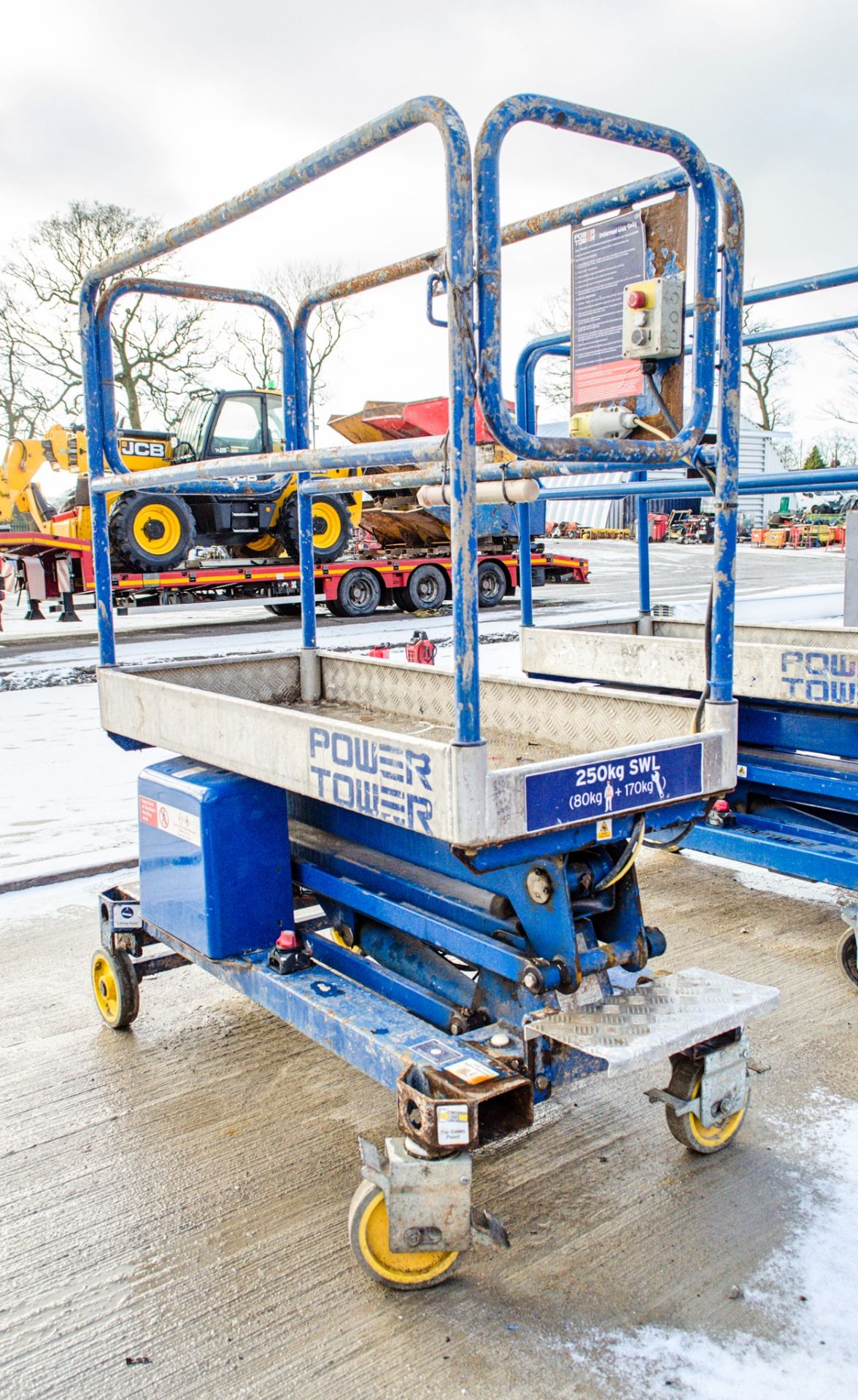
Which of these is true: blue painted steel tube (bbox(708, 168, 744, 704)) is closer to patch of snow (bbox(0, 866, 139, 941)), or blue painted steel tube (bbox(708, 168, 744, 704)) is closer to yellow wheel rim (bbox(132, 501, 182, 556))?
patch of snow (bbox(0, 866, 139, 941))

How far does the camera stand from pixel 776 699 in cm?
408

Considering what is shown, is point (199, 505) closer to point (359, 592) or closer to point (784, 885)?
point (359, 592)

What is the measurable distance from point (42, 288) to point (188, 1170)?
27686mm

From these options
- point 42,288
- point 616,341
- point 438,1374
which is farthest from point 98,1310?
point 42,288

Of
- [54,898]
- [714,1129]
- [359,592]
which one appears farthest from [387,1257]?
[359,592]

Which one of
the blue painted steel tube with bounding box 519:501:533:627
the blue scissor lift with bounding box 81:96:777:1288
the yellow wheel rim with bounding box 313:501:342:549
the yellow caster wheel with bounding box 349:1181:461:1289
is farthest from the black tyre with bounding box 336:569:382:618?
the yellow caster wheel with bounding box 349:1181:461:1289

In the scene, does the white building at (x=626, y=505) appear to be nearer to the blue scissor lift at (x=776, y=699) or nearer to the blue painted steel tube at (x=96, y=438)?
the blue scissor lift at (x=776, y=699)

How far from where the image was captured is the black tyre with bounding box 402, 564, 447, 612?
1520cm

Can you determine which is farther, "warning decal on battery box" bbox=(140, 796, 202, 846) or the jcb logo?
the jcb logo

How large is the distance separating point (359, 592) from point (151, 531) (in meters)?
3.10

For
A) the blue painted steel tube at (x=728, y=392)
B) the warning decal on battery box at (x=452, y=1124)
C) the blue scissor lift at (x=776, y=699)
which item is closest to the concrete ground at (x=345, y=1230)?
the warning decal on battery box at (x=452, y=1124)

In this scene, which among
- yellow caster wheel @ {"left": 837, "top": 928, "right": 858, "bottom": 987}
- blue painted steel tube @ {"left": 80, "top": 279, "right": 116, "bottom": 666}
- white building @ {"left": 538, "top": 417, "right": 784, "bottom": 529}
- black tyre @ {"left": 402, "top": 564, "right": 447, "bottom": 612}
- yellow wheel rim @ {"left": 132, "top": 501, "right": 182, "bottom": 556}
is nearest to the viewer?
blue painted steel tube @ {"left": 80, "top": 279, "right": 116, "bottom": 666}

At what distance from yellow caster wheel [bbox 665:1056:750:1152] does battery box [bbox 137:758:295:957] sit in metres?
1.14

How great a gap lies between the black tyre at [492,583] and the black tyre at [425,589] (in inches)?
36.8
